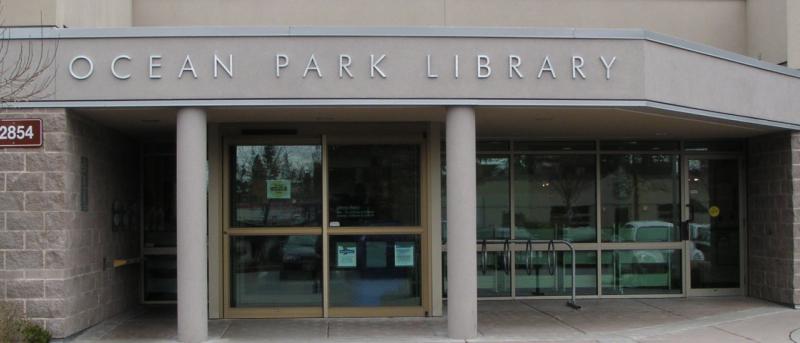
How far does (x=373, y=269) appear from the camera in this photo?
1092 centimetres

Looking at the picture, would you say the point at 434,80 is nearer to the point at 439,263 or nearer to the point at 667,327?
the point at 439,263

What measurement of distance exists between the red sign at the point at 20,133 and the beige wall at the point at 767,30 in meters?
9.91

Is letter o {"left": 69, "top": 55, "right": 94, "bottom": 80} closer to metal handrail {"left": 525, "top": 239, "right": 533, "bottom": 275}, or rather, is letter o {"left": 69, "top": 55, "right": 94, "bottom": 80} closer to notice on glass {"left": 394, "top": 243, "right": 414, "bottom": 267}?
notice on glass {"left": 394, "top": 243, "right": 414, "bottom": 267}

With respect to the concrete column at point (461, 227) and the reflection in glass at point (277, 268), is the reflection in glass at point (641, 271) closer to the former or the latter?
the concrete column at point (461, 227)

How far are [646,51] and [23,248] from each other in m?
7.39

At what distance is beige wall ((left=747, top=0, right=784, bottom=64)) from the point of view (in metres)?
11.5

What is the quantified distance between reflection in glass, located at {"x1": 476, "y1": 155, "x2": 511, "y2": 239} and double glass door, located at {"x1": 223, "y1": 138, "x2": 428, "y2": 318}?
6.93 ft

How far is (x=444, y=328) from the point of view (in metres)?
10.0

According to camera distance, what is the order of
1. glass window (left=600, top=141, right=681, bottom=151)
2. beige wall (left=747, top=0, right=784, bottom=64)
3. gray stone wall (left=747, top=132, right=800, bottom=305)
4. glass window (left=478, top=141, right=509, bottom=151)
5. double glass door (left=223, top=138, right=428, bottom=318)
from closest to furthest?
1. double glass door (left=223, top=138, right=428, bottom=318)
2. gray stone wall (left=747, top=132, right=800, bottom=305)
3. beige wall (left=747, top=0, right=784, bottom=64)
4. glass window (left=478, top=141, right=509, bottom=151)
5. glass window (left=600, top=141, right=681, bottom=151)

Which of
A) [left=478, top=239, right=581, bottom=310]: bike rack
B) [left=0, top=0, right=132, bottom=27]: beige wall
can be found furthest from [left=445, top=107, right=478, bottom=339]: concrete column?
[left=0, top=0, right=132, bottom=27]: beige wall

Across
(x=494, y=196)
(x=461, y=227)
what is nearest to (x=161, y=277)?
(x=494, y=196)

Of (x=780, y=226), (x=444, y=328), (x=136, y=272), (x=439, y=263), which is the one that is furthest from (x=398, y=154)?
(x=780, y=226)

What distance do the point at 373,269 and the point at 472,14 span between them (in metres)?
Answer: 3.89

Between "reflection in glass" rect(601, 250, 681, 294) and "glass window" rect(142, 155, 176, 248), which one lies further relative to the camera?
"reflection in glass" rect(601, 250, 681, 294)
